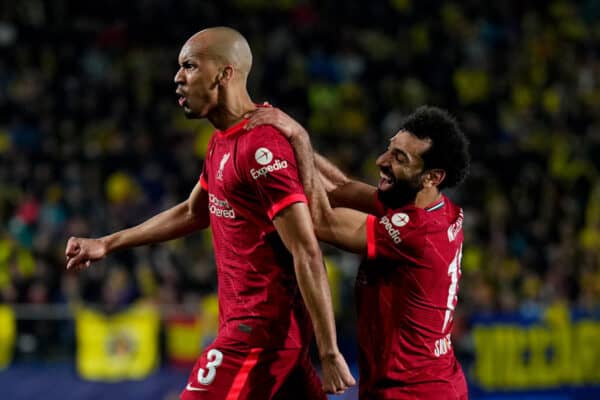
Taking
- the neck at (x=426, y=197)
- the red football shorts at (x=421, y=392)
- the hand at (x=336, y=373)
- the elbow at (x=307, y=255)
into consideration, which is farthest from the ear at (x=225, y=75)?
the red football shorts at (x=421, y=392)

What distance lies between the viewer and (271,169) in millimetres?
4566

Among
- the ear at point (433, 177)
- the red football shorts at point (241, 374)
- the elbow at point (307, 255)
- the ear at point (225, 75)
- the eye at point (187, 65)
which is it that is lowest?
the red football shorts at point (241, 374)

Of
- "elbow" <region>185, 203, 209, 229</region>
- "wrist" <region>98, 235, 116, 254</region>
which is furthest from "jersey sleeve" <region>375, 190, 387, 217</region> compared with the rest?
"wrist" <region>98, 235, 116, 254</region>

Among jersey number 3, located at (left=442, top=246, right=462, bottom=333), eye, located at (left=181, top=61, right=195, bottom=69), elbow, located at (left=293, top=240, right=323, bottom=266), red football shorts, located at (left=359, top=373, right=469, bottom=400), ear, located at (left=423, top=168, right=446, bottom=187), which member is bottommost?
red football shorts, located at (left=359, top=373, right=469, bottom=400)

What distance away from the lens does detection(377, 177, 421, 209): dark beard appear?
5117mm

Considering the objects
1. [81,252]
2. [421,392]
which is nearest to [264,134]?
[81,252]

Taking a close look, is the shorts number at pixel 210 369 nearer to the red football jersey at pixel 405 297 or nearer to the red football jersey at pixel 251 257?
the red football jersey at pixel 251 257

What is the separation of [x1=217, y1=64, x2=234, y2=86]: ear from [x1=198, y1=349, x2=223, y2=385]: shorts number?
50.9 inches

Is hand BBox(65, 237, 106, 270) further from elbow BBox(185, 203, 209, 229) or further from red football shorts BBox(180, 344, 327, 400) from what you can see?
red football shorts BBox(180, 344, 327, 400)

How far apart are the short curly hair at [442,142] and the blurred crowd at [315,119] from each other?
22.1 feet

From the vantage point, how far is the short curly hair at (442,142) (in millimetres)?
5082

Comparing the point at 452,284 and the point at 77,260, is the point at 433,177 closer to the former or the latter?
the point at 452,284

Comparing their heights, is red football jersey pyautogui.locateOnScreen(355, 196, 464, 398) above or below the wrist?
below

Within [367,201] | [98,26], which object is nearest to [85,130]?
[98,26]
